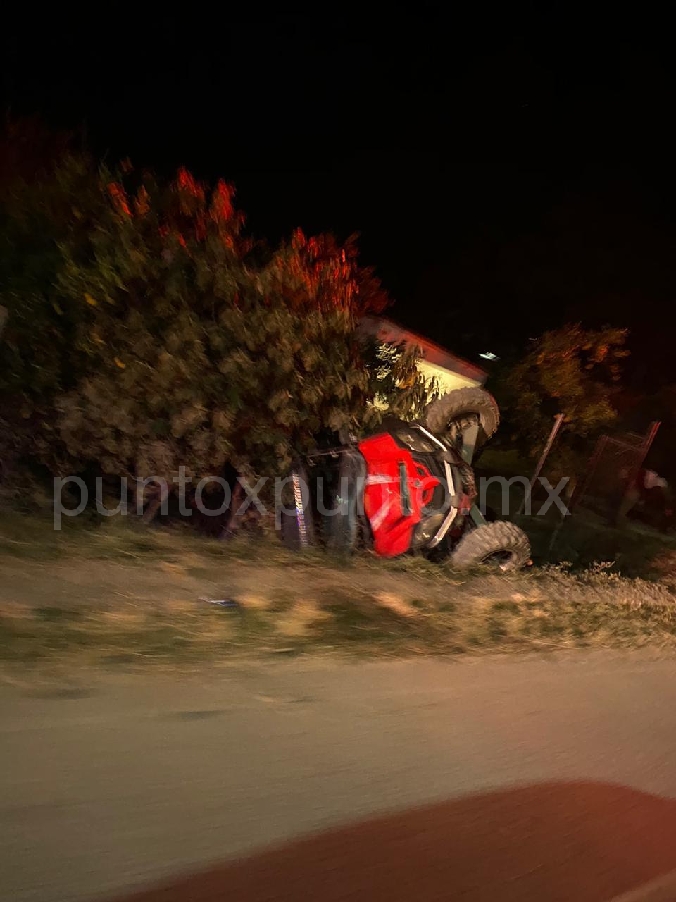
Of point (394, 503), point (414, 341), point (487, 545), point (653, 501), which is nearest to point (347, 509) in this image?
point (394, 503)

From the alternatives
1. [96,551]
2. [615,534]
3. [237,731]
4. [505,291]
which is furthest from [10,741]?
[505,291]

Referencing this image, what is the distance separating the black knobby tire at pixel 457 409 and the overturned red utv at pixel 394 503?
1.05 meters

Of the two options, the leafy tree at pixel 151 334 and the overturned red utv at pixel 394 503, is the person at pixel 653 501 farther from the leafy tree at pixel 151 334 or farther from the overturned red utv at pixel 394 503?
the leafy tree at pixel 151 334

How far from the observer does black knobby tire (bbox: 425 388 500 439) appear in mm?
10656

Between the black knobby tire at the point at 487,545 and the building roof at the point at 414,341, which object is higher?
the building roof at the point at 414,341

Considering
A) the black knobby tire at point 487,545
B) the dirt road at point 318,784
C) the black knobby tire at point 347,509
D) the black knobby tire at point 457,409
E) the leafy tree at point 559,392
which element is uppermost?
the leafy tree at point 559,392

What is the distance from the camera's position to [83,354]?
317 inches

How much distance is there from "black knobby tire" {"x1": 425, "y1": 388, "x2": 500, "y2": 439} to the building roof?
1005 millimetres

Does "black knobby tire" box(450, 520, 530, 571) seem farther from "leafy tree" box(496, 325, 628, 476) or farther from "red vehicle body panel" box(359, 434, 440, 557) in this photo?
"leafy tree" box(496, 325, 628, 476)

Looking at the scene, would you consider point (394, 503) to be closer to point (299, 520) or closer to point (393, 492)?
point (393, 492)

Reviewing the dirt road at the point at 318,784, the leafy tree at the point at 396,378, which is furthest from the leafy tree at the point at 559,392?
the dirt road at the point at 318,784

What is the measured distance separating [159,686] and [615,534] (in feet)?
38.2

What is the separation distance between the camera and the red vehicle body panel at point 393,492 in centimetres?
866

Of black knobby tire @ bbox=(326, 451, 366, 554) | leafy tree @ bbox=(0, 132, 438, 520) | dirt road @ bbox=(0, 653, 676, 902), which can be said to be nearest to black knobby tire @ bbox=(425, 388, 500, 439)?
black knobby tire @ bbox=(326, 451, 366, 554)
